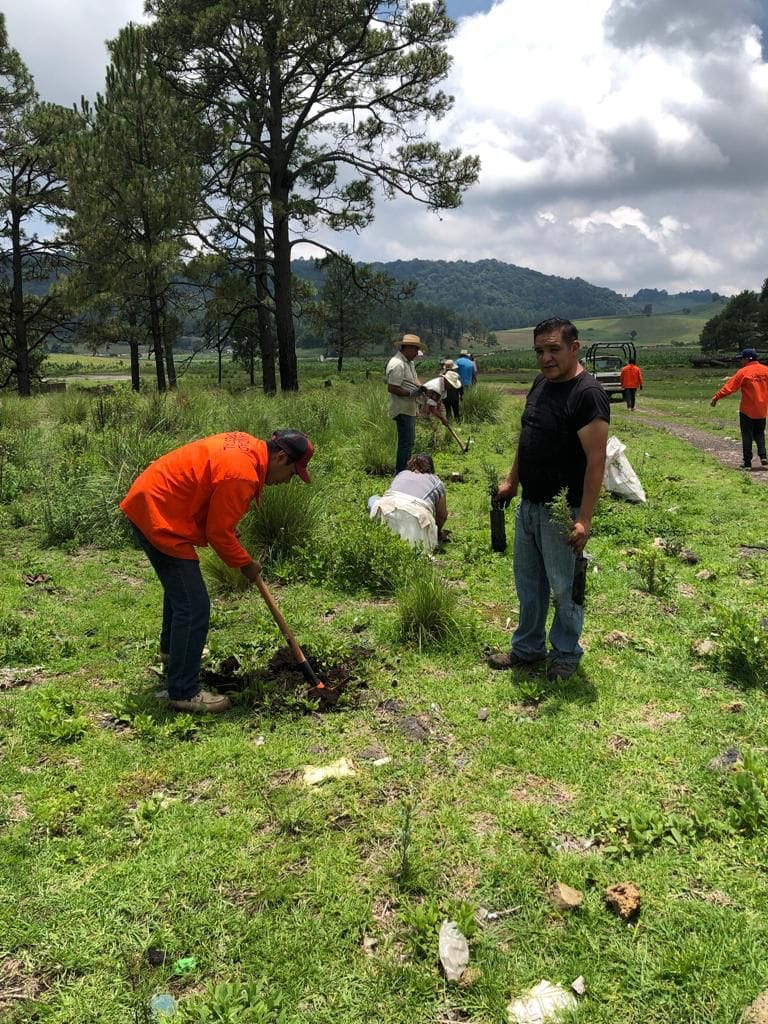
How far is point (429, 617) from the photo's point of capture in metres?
4.43

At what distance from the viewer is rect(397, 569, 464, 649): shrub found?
4.40m

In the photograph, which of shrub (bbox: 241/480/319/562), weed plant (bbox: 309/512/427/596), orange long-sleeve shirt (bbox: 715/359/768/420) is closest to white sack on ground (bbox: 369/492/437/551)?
weed plant (bbox: 309/512/427/596)

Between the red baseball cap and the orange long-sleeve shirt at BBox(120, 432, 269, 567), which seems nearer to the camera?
the orange long-sleeve shirt at BBox(120, 432, 269, 567)

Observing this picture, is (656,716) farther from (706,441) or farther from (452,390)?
(706,441)

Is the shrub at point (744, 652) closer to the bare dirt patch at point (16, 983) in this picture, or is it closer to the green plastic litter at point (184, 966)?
the green plastic litter at point (184, 966)

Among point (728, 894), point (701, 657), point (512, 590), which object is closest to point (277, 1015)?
point (728, 894)

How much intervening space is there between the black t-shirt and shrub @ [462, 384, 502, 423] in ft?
36.5

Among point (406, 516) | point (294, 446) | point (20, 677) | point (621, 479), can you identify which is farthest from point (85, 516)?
point (621, 479)

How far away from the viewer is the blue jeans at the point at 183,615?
139 inches

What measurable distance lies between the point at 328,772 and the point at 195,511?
5.02 feet

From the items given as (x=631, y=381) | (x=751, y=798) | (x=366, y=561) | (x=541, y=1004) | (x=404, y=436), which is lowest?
(x=541, y=1004)

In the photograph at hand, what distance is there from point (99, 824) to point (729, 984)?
2432mm

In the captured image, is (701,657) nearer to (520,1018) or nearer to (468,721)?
(468,721)

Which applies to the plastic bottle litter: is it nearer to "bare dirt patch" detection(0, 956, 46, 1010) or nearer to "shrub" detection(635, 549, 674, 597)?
"bare dirt patch" detection(0, 956, 46, 1010)
